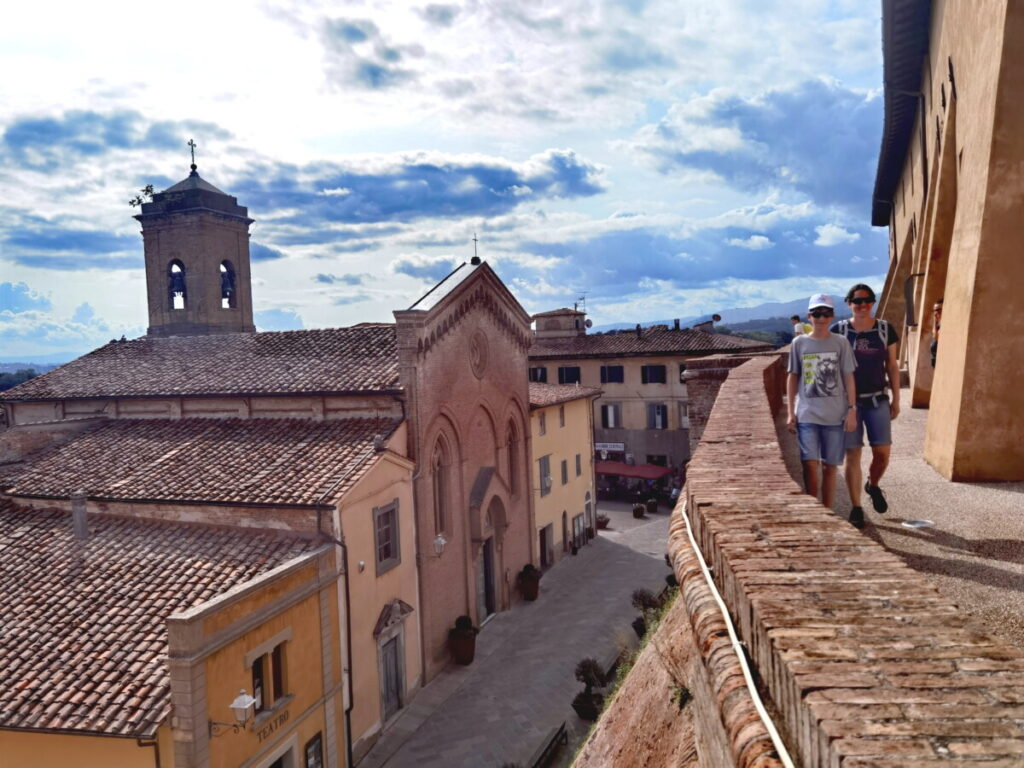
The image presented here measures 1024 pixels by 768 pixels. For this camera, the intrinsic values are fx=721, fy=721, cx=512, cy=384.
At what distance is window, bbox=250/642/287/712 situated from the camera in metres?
11.9

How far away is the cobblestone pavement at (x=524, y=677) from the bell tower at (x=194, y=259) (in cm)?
1701

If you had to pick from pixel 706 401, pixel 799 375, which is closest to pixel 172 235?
pixel 706 401

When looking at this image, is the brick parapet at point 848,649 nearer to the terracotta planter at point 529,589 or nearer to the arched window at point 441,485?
the arched window at point 441,485

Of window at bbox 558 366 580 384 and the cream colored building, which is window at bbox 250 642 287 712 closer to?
the cream colored building

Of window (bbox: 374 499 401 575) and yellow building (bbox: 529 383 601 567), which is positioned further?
yellow building (bbox: 529 383 601 567)

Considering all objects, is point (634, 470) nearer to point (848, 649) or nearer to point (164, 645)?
point (164, 645)

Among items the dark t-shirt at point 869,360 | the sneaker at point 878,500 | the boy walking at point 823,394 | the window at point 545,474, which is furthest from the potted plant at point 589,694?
the dark t-shirt at point 869,360

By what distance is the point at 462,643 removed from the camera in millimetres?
18844

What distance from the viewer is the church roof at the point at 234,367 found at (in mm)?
18719

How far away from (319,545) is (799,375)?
405 inches

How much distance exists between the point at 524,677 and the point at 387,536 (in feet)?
17.4

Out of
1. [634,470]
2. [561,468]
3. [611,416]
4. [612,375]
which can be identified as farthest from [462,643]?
[612,375]

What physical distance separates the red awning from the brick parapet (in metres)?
33.1

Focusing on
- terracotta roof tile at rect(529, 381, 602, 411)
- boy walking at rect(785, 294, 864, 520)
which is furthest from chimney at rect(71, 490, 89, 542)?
terracotta roof tile at rect(529, 381, 602, 411)
